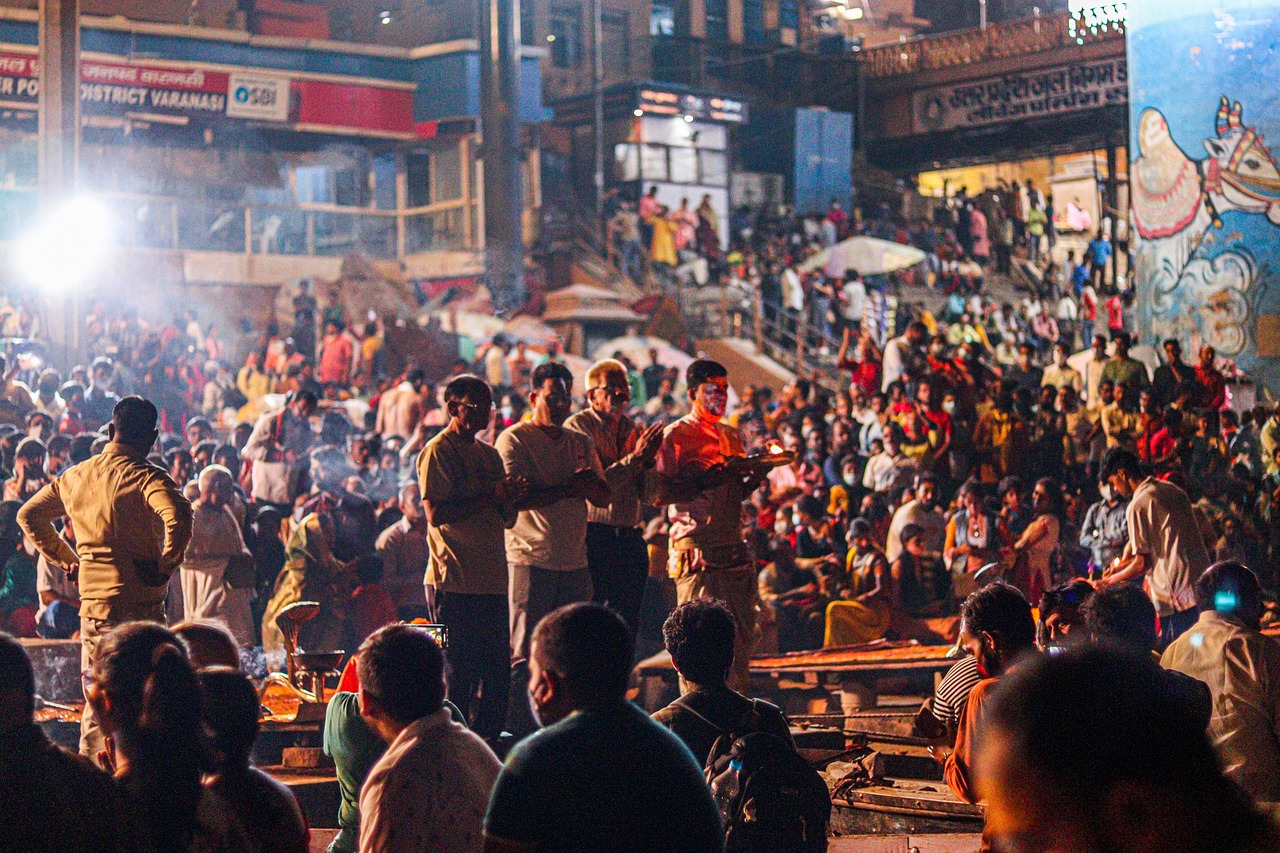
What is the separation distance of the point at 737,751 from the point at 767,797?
0.16 metres

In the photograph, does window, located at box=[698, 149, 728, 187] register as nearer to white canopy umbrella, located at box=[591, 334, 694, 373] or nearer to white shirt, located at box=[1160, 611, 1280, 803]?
white canopy umbrella, located at box=[591, 334, 694, 373]

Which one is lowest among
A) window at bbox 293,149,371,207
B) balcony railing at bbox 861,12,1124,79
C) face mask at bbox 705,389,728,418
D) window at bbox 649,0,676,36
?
face mask at bbox 705,389,728,418

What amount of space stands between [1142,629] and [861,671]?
4.61 m

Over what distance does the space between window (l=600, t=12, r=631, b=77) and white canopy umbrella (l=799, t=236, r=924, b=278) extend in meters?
13.8

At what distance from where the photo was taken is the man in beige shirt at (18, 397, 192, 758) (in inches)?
274

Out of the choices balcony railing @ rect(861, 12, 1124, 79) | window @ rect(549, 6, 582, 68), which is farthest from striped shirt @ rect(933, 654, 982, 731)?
window @ rect(549, 6, 582, 68)

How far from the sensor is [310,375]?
18375 mm

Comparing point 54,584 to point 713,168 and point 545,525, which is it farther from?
point 713,168

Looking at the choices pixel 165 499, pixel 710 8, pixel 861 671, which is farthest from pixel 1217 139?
pixel 710 8

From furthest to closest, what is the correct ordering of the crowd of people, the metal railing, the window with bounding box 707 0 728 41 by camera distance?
the window with bounding box 707 0 728 41, the metal railing, the crowd of people

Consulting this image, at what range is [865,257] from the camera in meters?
27.4

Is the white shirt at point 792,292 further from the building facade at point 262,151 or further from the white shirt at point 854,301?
the building facade at point 262,151

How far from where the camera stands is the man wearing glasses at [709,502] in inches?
299

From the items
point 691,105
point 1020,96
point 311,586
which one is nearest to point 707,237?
point 691,105
